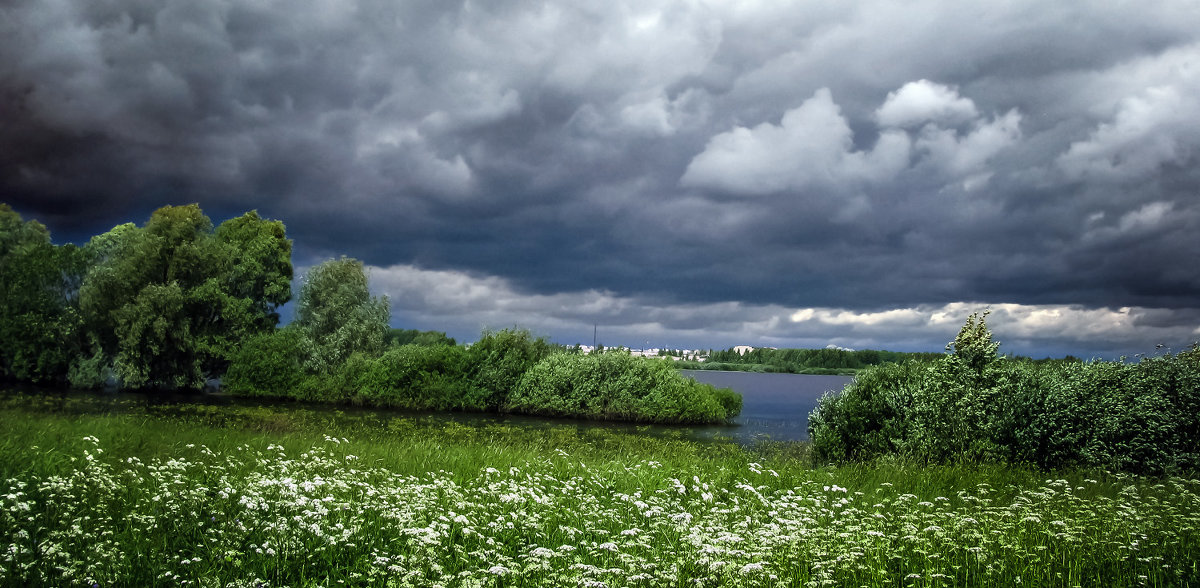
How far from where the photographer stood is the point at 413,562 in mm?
5488

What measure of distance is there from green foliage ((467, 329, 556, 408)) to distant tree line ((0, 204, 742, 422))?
0.26ft

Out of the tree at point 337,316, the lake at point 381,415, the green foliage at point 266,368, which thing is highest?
the tree at point 337,316

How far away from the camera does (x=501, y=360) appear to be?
41625 millimetres

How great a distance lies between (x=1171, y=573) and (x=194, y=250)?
158 feet

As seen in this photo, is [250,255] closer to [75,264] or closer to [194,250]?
[194,250]

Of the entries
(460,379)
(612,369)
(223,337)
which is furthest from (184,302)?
(612,369)

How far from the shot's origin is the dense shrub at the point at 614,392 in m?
38.0

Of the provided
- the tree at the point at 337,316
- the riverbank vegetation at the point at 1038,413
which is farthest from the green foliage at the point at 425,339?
the riverbank vegetation at the point at 1038,413

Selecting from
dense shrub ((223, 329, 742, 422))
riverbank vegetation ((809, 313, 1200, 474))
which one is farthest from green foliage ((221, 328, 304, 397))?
riverbank vegetation ((809, 313, 1200, 474))

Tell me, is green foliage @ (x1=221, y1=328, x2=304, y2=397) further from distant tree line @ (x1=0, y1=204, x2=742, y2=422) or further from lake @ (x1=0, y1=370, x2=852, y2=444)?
lake @ (x1=0, y1=370, x2=852, y2=444)

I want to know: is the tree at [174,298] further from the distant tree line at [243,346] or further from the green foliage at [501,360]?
the green foliage at [501,360]

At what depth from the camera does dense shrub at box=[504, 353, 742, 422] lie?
125ft

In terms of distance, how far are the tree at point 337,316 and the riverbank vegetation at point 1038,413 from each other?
114 feet

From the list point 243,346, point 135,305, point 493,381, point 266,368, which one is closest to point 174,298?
point 135,305
